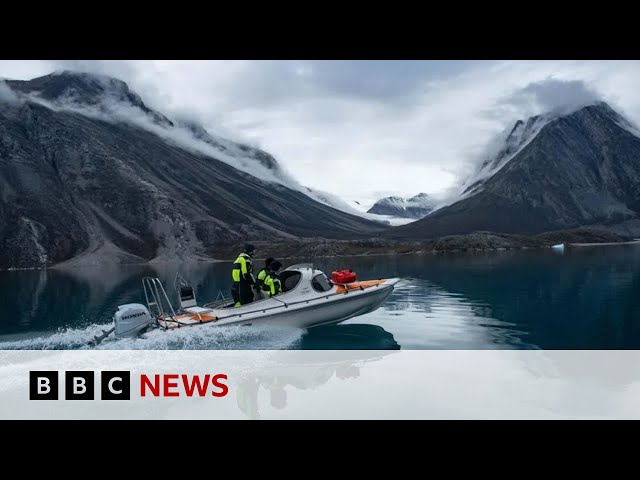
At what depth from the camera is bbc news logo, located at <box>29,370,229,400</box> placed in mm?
12227

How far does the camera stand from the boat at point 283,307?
18.3 meters

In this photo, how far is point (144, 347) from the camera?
17422 millimetres

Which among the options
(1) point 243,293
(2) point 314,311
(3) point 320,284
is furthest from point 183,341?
(3) point 320,284

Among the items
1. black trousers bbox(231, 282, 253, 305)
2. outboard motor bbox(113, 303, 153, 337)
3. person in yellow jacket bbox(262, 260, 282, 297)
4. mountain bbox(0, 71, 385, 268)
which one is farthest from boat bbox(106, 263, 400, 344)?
mountain bbox(0, 71, 385, 268)

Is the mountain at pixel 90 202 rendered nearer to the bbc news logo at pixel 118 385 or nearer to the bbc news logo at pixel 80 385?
the bbc news logo at pixel 80 385

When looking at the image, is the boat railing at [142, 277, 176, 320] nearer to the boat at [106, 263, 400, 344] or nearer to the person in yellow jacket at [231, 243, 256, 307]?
the boat at [106, 263, 400, 344]

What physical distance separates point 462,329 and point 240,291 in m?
8.88

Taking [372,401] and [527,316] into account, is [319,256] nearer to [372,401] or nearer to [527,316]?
[527,316]

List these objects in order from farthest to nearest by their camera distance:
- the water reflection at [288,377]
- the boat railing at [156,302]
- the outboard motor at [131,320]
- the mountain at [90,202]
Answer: the mountain at [90,202] < the boat railing at [156,302] < the outboard motor at [131,320] < the water reflection at [288,377]

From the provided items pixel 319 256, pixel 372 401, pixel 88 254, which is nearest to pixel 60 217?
pixel 88 254

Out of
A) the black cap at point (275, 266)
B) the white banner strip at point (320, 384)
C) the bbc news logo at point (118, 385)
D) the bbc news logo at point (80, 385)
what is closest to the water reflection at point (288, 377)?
the white banner strip at point (320, 384)

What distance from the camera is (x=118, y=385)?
13.0 metres

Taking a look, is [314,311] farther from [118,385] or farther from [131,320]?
[118,385]

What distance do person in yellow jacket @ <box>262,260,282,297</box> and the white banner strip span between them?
328 centimetres
